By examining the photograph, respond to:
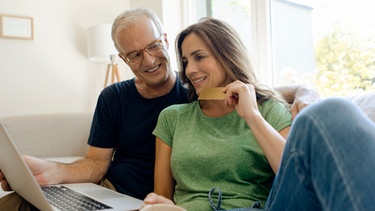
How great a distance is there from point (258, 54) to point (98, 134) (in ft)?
4.49

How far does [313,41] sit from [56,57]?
2.02 meters

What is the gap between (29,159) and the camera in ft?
4.56

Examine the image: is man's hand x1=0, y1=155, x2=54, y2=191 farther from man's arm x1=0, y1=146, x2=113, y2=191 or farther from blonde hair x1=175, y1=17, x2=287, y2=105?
blonde hair x1=175, y1=17, x2=287, y2=105

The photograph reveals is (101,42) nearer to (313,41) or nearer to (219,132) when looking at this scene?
(313,41)

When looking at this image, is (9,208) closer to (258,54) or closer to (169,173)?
(169,173)

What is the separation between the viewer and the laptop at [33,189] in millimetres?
894

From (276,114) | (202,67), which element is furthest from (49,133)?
(276,114)

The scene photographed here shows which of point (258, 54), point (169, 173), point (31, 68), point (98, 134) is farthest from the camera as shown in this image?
point (31, 68)

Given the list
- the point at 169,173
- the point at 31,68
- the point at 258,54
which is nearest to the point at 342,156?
the point at 169,173

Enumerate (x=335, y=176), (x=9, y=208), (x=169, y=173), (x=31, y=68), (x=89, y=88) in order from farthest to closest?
(x=89, y=88) < (x=31, y=68) < (x=169, y=173) < (x=9, y=208) < (x=335, y=176)

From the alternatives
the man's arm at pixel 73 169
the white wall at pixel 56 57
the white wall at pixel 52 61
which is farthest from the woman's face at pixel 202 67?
the white wall at pixel 52 61

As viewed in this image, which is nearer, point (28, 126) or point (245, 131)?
point (245, 131)

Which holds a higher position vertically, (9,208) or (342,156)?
(342,156)

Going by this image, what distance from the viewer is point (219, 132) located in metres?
1.24
